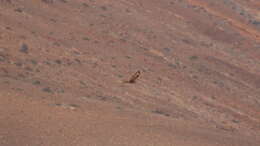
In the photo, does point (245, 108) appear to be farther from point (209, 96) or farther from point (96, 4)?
point (96, 4)

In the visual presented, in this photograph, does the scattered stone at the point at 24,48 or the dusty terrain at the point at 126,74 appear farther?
the scattered stone at the point at 24,48

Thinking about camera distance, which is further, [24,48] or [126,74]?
[126,74]

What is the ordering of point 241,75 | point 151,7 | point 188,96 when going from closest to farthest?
point 188,96 → point 241,75 → point 151,7

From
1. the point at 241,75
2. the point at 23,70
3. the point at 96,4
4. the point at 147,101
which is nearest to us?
the point at 23,70

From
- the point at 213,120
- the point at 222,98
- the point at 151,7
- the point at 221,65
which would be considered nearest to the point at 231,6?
the point at 151,7

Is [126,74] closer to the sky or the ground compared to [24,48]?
closer to the ground

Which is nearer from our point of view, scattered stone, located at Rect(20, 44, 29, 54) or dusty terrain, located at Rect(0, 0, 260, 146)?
dusty terrain, located at Rect(0, 0, 260, 146)

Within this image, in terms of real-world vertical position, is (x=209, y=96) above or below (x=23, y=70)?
below

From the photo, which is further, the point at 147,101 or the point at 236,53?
the point at 236,53
